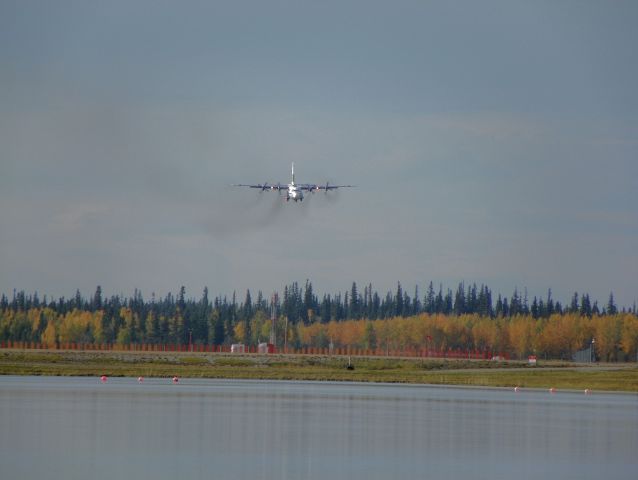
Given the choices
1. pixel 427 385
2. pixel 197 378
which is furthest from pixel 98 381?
pixel 427 385

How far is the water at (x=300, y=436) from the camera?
44.7m

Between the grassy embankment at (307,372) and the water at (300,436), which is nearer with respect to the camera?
the water at (300,436)

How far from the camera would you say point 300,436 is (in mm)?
56281

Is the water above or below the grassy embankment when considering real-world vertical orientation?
below

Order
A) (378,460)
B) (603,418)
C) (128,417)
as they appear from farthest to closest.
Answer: (603,418)
(128,417)
(378,460)

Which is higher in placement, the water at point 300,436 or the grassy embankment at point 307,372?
the grassy embankment at point 307,372

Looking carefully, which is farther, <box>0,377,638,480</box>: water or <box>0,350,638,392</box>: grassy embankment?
<box>0,350,638,392</box>: grassy embankment

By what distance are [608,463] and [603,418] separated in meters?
27.0

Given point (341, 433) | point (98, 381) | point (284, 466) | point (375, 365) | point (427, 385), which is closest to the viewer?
point (284, 466)

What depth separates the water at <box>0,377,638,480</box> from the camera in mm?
44688

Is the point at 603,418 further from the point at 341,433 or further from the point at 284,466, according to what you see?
the point at 284,466

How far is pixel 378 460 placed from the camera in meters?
48.2

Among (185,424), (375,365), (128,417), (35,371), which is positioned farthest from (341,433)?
(375,365)

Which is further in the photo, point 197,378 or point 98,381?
point 197,378
